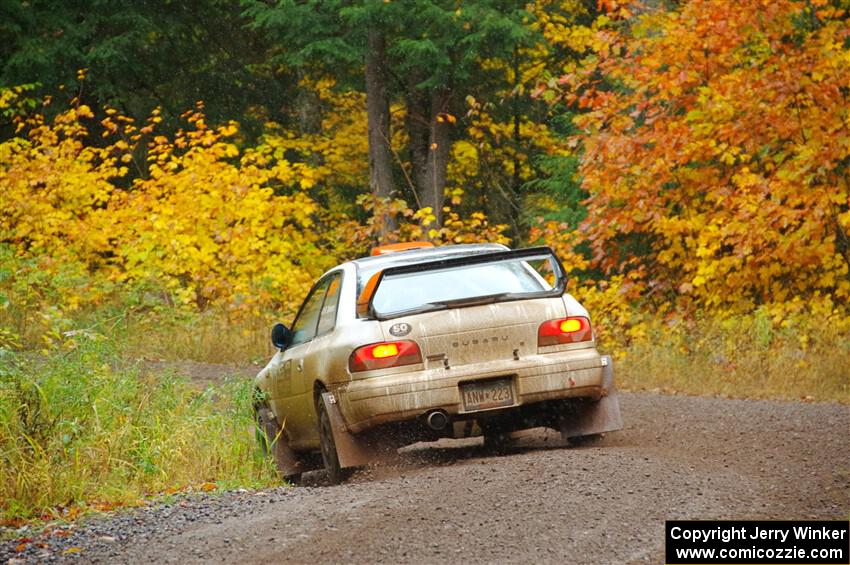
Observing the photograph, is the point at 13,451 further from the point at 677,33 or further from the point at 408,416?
the point at 677,33

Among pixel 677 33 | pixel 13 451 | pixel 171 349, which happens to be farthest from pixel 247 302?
pixel 13 451

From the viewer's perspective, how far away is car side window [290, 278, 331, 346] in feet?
34.1

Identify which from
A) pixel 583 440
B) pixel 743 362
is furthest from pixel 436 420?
pixel 743 362

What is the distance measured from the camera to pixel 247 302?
2216cm

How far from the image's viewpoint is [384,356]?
29.5 ft

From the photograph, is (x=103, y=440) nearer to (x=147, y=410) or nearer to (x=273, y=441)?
(x=147, y=410)

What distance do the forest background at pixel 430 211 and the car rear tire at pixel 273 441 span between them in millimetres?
133

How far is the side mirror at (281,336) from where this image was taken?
1058 cm

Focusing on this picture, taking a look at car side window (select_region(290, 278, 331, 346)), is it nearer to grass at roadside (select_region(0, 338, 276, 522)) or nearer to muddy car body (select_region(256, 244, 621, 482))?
muddy car body (select_region(256, 244, 621, 482))

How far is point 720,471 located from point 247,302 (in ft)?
47.9

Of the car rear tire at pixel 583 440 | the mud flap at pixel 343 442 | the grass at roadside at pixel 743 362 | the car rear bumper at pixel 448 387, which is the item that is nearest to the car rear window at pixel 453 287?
the car rear bumper at pixel 448 387

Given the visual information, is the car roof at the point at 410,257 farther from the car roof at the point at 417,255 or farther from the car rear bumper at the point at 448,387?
the car rear bumper at the point at 448,387

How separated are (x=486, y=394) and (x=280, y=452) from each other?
223 centimetres

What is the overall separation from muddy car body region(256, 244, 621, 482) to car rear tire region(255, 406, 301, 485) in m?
0.63
